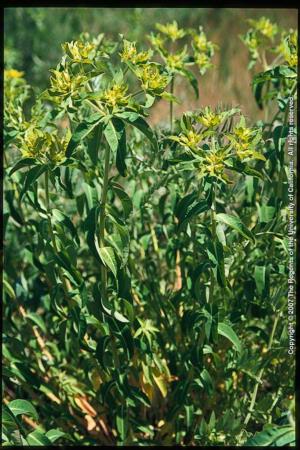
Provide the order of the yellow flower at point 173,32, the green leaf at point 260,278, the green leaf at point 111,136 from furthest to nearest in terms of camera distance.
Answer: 1. the yellow flower at point 173,32
2. the green leaf at point 260,278
3. the green leaf at point 111,136

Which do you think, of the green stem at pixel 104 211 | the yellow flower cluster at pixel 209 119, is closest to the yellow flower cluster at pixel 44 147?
the green stem at pixel 104 211

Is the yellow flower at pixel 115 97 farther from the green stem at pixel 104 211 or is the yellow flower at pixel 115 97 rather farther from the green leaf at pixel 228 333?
the green leaf at pixel 228 333

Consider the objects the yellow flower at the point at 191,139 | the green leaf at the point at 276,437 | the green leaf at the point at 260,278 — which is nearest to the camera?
the green leaf at the point at 276,437

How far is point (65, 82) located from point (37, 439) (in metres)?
0.91

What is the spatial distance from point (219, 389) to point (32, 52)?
3796 mm

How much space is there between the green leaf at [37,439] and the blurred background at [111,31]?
3.15 meters

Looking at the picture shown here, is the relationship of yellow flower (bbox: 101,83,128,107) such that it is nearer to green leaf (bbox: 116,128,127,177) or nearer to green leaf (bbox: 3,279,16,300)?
green leaf (bbox: 116,128,127,177)

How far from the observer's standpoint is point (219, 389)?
260 cm

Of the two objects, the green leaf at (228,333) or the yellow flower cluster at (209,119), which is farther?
the green leaf at (228,333)

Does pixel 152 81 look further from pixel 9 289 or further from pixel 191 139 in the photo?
pixel 9 289

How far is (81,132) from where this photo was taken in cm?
181

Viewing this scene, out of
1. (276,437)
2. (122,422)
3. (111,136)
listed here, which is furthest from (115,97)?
(122,422)

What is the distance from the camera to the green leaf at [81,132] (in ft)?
5.92

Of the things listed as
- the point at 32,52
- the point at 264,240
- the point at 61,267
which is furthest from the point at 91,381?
the point at 32,52
